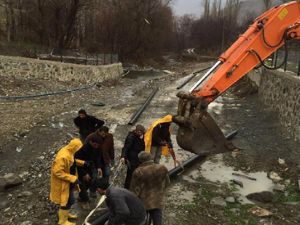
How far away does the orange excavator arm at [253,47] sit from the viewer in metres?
8.30

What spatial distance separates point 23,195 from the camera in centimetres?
823

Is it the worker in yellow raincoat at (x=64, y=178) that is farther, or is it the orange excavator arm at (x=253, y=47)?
the orange excavator arm at (x=253, y=47)

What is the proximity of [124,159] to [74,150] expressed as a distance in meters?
1.17

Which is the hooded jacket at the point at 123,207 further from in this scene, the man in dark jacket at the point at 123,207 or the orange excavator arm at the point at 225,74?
the orange excavator arm at the point at 225,74

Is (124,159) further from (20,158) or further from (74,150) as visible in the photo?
(20,158)

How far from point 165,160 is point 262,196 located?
259 cm

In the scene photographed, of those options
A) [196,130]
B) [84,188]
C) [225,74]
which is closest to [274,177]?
[196,130]

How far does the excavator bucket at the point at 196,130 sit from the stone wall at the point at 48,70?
1428 centimetres

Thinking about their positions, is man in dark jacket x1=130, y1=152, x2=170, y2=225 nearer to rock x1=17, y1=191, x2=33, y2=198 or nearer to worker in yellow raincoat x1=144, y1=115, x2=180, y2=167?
worker in yellow raincoat x1=144, y1=115, x2=180, y2=167

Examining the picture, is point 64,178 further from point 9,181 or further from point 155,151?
point 9,181

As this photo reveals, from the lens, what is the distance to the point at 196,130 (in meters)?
8.01

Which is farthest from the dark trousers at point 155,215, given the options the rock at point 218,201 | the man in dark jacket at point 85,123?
the man in dark jacket at point 85,123

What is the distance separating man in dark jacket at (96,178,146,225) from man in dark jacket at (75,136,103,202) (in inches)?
83.5

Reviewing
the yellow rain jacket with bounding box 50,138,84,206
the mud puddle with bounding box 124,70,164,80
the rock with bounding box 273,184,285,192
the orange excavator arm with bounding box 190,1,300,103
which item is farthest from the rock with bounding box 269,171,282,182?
the mud puddle with bounding box 124,70,164,80
